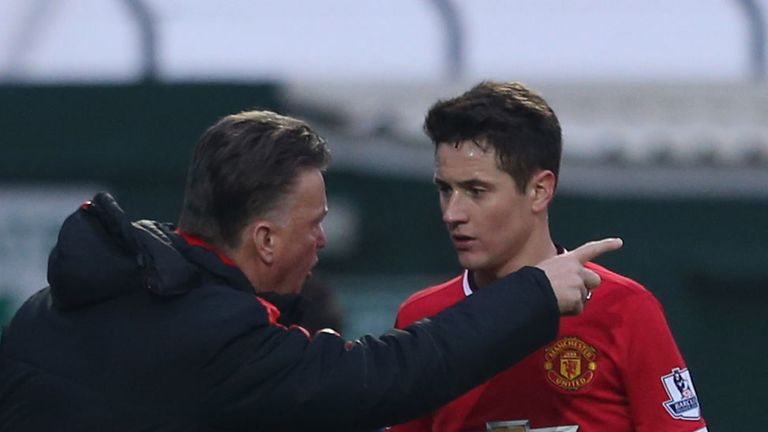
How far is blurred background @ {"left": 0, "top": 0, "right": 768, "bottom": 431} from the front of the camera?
5.88 m

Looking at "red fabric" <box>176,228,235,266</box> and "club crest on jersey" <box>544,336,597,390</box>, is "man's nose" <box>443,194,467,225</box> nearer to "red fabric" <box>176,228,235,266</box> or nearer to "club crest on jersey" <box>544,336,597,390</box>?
"club crest on jersey" <box>544,336,597,390</box>

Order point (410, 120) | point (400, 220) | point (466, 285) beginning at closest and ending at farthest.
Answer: point (466, 285), point (400, 220), point (410, 120)

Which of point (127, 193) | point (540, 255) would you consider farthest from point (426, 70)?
point (540, 255)

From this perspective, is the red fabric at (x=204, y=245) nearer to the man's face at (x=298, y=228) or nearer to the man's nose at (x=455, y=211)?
the man's face at (x=298, y=228)

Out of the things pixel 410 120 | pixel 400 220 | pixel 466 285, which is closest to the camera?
pixel 466 285

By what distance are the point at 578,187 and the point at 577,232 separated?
0.66 feet

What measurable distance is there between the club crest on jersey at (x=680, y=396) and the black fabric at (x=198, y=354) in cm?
45

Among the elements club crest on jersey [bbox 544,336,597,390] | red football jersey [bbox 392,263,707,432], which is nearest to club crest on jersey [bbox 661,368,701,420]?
red football jersey [bbox 392,263,707,432]

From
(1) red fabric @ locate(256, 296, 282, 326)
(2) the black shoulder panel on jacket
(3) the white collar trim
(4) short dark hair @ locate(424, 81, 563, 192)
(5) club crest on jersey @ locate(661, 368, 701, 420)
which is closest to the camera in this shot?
(2) the black shoulder panel on jacket

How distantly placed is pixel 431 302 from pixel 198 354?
2.87 feet

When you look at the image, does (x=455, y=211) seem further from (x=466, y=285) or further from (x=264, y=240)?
(x=264, y=240)

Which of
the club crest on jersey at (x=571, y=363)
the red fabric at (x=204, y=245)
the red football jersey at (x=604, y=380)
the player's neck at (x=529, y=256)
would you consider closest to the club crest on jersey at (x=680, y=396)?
the red football jersey at (x=604, y=380)

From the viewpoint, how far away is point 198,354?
91.5 inches

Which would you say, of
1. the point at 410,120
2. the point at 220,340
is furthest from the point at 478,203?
the point at 410,120
